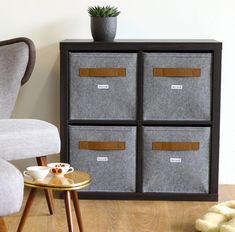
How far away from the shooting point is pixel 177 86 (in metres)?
3.69

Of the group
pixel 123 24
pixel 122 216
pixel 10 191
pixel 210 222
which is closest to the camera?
pixel 10 191

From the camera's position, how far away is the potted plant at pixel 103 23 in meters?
3.71

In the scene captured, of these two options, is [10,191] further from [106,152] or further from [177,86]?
[177,86]

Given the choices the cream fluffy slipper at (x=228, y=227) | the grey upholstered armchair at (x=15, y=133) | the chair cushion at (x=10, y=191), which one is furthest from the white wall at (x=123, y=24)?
the chair cushion at (x=10, y=191)

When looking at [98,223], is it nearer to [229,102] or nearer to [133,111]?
[133,111]

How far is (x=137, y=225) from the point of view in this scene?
10.9ft

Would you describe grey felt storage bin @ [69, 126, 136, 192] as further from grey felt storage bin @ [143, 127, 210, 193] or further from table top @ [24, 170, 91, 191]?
table top @ [24, 170, 91, 191]

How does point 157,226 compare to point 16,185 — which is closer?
point 16,185

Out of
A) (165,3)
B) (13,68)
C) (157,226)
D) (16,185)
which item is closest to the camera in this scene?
(16,185)

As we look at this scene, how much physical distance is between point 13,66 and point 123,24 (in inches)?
29.5

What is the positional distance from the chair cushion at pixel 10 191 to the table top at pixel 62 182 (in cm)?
46

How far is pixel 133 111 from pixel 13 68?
26.6 inches

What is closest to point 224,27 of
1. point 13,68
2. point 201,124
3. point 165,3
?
point 165,3

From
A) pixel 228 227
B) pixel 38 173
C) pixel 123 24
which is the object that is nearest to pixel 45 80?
pixel 123 24
